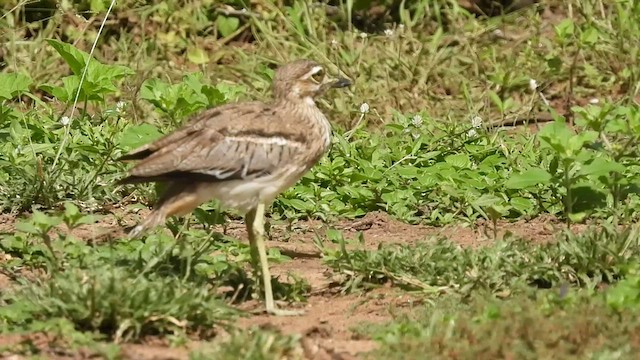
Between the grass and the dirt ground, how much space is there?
6 centimetres

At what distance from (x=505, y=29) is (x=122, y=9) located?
116 inches

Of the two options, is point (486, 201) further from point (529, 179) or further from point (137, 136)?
point (137, 136)

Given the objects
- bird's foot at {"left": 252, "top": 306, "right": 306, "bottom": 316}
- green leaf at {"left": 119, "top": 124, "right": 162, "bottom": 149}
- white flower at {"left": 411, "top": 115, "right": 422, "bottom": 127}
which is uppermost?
bird's foot at {"left": 252, "top": 306, "right": 306, "bottom": 316}

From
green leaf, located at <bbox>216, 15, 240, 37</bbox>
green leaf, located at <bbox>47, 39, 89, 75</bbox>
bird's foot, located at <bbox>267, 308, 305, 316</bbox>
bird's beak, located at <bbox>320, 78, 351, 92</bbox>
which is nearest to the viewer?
bird's foot, located at <bbox>267, 308, 305, 316</bbox>

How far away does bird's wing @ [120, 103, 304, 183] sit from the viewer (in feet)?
20.7

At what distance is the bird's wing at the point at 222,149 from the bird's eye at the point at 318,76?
1.47 ft

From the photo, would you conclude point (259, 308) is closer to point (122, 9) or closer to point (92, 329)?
point (92, 329)

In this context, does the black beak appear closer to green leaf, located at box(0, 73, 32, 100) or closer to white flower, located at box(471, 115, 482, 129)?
white flower, located at box(471, 115, 482, 129)

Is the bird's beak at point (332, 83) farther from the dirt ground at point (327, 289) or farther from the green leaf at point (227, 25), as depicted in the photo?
the green leaf at point (227, 25)

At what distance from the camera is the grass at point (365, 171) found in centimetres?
556

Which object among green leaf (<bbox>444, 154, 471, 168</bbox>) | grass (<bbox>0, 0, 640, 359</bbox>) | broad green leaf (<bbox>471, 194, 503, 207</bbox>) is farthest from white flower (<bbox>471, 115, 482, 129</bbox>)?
broad green leaf (<bbox>471, 194, 503, 207</bbox>)

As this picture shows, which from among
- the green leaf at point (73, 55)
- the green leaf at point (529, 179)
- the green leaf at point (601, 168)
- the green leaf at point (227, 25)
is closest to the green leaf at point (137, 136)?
the green leaf at point (73, 55)

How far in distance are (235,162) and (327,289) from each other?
73 centimetres

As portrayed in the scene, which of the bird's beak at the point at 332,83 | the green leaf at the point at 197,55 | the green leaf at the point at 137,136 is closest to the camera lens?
the bird's beak at the point at 332,83
